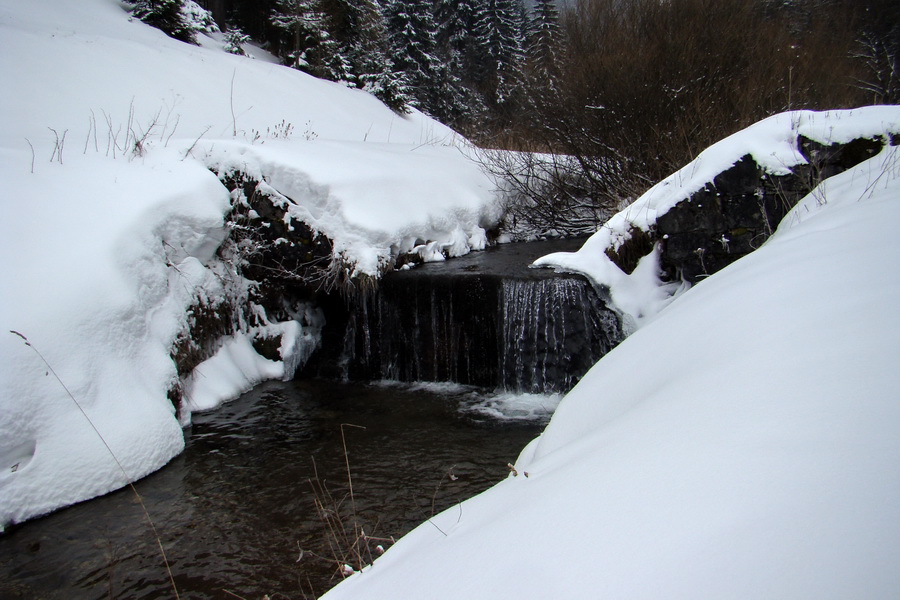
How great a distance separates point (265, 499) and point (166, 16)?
1358 centimetres

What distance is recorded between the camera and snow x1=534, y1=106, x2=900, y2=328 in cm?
504

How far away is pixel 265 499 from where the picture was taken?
3.85 metres

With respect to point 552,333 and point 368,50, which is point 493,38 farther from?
point 552,333

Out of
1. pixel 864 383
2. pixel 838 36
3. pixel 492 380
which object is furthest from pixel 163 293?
pixel 838 36

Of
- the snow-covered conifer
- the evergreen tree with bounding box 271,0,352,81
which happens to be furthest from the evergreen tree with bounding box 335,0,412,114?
the snow-covered conifer

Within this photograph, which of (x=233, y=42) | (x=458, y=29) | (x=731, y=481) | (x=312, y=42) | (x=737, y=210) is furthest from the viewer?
(x=458, y=29)

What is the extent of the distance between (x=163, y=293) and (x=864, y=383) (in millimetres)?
5708

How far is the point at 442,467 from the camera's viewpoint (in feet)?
14.1

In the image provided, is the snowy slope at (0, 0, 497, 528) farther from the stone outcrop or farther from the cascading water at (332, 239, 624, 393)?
the stone outcrop

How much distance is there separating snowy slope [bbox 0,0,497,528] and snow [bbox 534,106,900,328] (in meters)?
2.80

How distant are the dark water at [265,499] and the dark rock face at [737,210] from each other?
235cm

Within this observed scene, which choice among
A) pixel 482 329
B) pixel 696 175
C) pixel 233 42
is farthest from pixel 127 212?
pixel 233 42

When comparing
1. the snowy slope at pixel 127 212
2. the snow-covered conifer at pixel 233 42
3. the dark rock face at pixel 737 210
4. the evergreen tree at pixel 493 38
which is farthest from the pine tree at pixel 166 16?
the evergreen tree at pixel 493 38

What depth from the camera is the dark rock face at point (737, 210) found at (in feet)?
16.4
